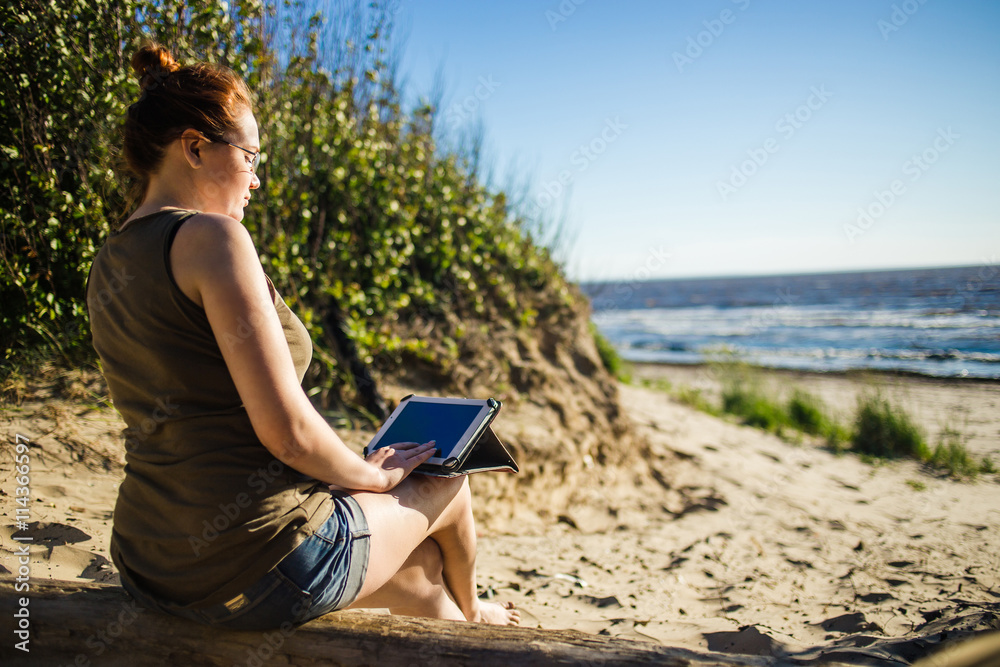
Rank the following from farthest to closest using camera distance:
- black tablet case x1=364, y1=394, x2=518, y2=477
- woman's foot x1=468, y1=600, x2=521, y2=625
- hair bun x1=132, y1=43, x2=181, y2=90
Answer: woman's foot x1=468, y1=600, x2=521, y2=625
black tablet case x1=364, y1=394, x2=518, y2=477
hair bun x1=132, y1=43, x2=181, y2=90

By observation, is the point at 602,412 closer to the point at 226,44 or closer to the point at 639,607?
the point at 639,607

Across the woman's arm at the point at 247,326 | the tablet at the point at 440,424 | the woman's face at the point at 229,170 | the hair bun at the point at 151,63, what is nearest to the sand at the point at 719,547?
the tablet at the point at 440,424

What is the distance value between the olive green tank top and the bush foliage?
218 centimetres

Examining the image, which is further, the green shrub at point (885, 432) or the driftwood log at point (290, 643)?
the green shrub at point (885, 432)

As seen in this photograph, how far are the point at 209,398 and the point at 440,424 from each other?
83 cm

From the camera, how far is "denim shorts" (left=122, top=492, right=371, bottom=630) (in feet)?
4.80

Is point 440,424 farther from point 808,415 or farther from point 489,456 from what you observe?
point 808,415

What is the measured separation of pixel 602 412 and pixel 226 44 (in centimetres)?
417

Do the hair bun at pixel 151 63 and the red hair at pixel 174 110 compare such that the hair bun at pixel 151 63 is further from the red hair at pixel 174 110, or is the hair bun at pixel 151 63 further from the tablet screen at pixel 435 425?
the tablet screen at pixel 435 425

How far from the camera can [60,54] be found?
10.9ft

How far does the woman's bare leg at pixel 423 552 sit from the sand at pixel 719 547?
75cm

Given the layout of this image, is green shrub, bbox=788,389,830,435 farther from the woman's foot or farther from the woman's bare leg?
the woman's bare leg

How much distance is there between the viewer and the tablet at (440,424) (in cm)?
194

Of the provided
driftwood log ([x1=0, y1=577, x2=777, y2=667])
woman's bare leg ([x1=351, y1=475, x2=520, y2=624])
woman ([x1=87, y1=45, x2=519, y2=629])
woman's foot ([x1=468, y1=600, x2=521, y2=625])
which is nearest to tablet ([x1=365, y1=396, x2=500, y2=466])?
woman's bare leg ([x1=351, y1=475, x2=520, y2=624])
